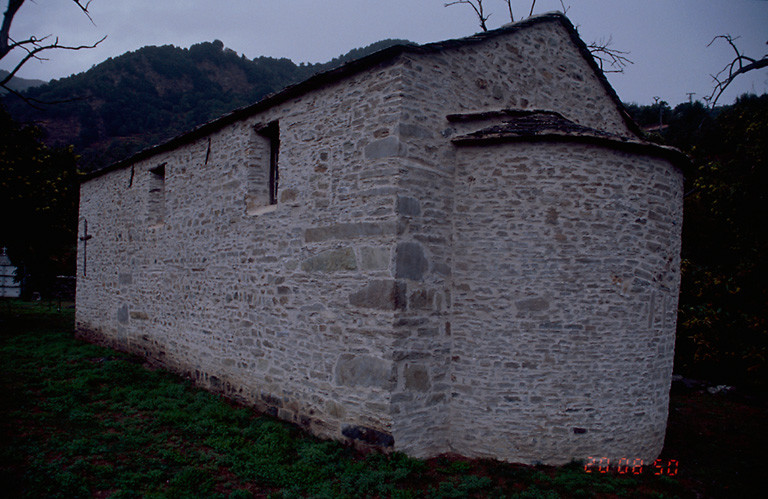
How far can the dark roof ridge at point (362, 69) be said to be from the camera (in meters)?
5.65

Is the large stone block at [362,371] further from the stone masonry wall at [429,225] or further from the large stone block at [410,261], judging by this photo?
the large stone block at [410,261]

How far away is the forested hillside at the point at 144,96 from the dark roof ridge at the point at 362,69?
2993 centimetres

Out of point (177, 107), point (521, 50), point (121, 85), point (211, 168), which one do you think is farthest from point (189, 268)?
point (121, 85)

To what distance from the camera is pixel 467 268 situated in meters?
5.78

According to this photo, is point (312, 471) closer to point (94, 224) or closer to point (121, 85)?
point (94, 224)

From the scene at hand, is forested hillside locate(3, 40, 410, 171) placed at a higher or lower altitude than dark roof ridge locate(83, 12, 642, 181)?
higher

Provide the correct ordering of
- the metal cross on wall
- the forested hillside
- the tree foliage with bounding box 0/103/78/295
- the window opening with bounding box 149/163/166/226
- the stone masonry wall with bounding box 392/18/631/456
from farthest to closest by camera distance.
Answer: the forested hillside < the tree foliage with bounding box 0/103/78/295 < the metal cross on wall < the window opening with bounding box 149/163/166/226 < the stone masonry wall with bounding box 392/18/631/456

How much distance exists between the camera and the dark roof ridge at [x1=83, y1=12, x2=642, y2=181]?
222 inches

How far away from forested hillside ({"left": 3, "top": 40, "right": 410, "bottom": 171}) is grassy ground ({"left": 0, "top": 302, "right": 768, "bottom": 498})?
32.6 m

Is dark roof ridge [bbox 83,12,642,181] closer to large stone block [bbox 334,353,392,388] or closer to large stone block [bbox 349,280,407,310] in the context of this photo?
large stone block [bbox 349,280,407,310]

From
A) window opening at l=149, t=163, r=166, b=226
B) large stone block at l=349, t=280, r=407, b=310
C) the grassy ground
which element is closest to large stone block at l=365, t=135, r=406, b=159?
large stone block at l=349, t=280, r=407, b=310
